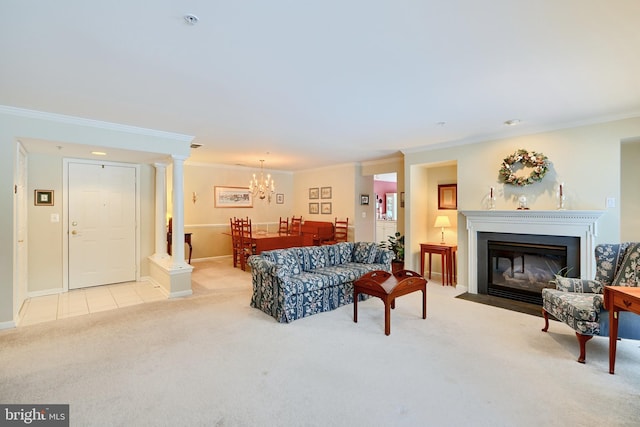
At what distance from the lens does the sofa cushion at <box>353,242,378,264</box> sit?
15.6 ft

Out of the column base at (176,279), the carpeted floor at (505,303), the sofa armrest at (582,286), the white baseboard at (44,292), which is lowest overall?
the carpeted floor at (505,303)

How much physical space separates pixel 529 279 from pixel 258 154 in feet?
16.8

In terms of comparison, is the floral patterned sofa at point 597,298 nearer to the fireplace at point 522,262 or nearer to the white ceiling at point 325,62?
the fireplace at point 522,262

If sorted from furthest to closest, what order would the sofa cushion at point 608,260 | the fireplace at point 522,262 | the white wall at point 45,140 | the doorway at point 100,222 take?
1. the doorway at point 100,222
2. the fireplace at point 522,262
3. the white wall at point 45,140
4. the sofa cushion at point 608,260

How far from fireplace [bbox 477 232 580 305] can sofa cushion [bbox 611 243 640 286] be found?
118 centimetres

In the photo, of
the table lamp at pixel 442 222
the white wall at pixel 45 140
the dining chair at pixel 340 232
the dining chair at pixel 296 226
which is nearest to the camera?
the white wall at pixel 45 140

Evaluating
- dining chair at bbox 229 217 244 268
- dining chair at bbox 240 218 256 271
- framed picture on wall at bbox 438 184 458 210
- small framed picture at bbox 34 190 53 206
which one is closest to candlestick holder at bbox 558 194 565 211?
framed picture on wall at bbox 438 184 458 210

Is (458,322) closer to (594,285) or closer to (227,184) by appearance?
(594,285)

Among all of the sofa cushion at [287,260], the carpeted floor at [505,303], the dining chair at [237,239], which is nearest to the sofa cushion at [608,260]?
the carpeted floor at [505,303]

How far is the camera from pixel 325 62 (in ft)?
8.03

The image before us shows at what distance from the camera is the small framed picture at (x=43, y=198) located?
4.61m

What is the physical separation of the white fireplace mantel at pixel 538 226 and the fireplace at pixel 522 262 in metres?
0.07

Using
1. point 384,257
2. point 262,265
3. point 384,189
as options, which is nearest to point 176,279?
point 262,265

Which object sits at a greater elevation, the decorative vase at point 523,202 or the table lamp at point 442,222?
the decorative vase at point 523,202
